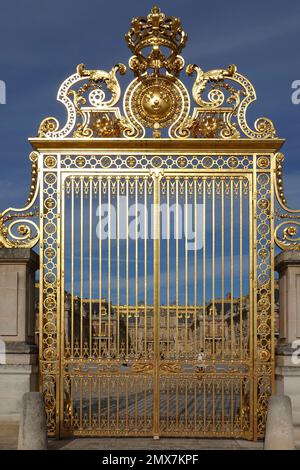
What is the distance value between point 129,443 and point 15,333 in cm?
234

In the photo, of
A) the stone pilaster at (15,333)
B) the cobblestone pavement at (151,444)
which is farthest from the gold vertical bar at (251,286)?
the stone pilaster at (15,333)

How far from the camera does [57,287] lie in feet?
35.7

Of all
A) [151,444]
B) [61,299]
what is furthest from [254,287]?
[61,299]

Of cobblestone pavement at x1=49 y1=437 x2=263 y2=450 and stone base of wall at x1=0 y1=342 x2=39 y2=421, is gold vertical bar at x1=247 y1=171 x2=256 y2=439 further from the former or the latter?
stone base of wall at x1=0 y1=342 x2=39 y2=421

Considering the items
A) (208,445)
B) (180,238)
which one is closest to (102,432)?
(208,445)

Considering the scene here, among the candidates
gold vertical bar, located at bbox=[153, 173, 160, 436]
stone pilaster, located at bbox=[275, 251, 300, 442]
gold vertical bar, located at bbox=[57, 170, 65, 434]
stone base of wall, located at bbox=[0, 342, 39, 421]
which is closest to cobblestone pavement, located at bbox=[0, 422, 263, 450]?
stone base of wall, located at bbox=[0, 342, 39, 421]

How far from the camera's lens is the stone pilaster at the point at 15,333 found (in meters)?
10.7

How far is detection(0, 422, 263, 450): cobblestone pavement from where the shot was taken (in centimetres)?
981

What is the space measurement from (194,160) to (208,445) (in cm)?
414

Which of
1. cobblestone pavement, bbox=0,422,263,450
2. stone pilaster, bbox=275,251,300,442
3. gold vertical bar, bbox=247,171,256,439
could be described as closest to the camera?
cobblestone pavement, bbox=0,422,263,450

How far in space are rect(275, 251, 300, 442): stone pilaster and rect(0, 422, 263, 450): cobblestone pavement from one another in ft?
2.82

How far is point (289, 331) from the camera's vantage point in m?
10.8

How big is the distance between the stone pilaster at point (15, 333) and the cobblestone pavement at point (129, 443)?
438 mm
